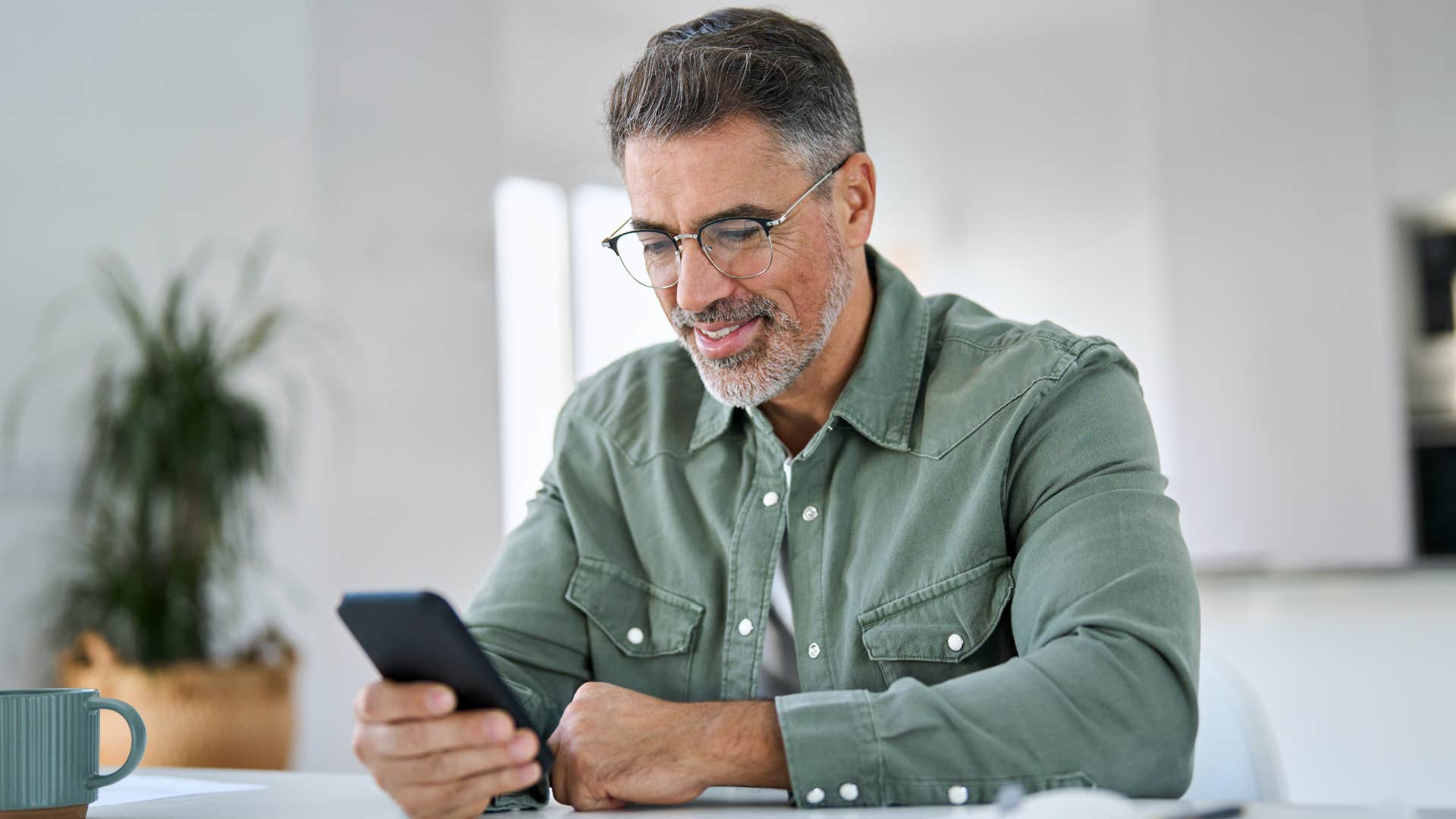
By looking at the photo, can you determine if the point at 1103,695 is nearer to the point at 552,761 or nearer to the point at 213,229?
the point at 552,761

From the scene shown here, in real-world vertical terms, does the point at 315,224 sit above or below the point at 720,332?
above

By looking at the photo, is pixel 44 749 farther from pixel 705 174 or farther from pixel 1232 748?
pixel 1232 748

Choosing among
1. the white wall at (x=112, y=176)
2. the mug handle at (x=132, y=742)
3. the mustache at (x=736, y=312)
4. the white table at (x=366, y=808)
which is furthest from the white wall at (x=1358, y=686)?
the white wall at (x=112, y=176)

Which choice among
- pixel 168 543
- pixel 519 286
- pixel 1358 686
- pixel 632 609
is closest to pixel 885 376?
pixel 632 609

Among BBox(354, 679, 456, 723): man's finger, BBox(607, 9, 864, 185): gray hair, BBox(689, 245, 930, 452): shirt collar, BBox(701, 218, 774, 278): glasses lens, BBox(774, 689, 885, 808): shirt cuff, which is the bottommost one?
BBox(774, 689, 885, 808): shirt cuff

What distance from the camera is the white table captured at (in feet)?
3.04

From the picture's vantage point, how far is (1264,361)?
5266 millimetres

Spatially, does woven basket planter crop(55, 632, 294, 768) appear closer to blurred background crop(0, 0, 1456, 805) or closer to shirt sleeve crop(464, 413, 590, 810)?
Result: blurred background crop(0, 0, 1456, 805)

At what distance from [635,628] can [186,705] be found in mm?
2358

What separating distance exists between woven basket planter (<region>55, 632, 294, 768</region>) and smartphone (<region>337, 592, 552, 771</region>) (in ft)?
8.57

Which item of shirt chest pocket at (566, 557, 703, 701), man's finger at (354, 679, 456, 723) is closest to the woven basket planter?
shirt chest pocket at (566, 557, 703, 701)

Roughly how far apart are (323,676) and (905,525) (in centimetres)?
356

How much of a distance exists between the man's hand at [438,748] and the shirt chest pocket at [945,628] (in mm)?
Answer: 415

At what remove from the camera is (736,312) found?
A: 1448 mm
